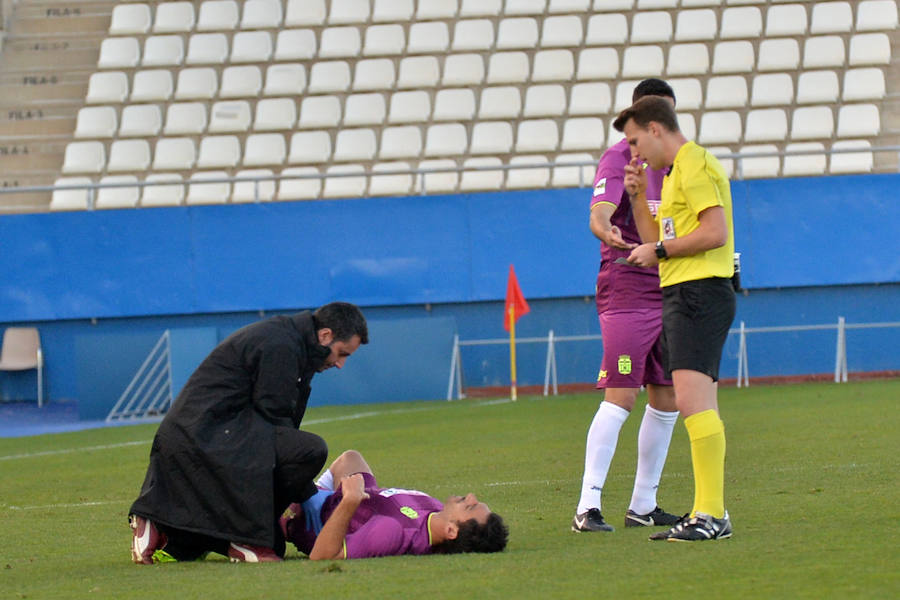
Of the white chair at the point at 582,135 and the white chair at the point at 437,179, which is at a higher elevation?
the white chair at the point at 582,135

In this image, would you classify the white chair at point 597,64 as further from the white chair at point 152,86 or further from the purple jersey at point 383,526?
the purple jersey at point 383,526

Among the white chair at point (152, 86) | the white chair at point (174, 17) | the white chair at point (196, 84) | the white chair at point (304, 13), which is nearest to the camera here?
the white chair at point (196, 84)

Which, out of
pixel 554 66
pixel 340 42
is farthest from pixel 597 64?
pixel 340 42

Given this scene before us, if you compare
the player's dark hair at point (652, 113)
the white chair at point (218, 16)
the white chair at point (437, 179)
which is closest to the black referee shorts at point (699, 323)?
the player's dark hair at point (652, 113)

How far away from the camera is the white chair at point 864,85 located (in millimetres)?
20391

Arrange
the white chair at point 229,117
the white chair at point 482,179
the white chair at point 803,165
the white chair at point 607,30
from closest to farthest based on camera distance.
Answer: the white chair at point 803,165, the white chair at point 482,179, the white chair at point 229,117, the white chair at point 607,30

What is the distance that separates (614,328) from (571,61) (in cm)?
1544

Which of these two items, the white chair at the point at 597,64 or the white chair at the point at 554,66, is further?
the white chair at the point at 554,66

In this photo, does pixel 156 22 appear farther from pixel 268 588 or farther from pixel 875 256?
pixel 268 588

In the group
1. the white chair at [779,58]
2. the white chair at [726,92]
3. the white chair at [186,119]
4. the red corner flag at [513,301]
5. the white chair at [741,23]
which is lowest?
the red corner flag at [513,301]

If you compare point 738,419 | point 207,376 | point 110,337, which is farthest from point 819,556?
point 110,337

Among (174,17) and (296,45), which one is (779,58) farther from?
(174,17)

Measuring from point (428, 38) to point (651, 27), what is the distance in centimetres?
347

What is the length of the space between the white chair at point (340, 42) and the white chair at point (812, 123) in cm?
686
